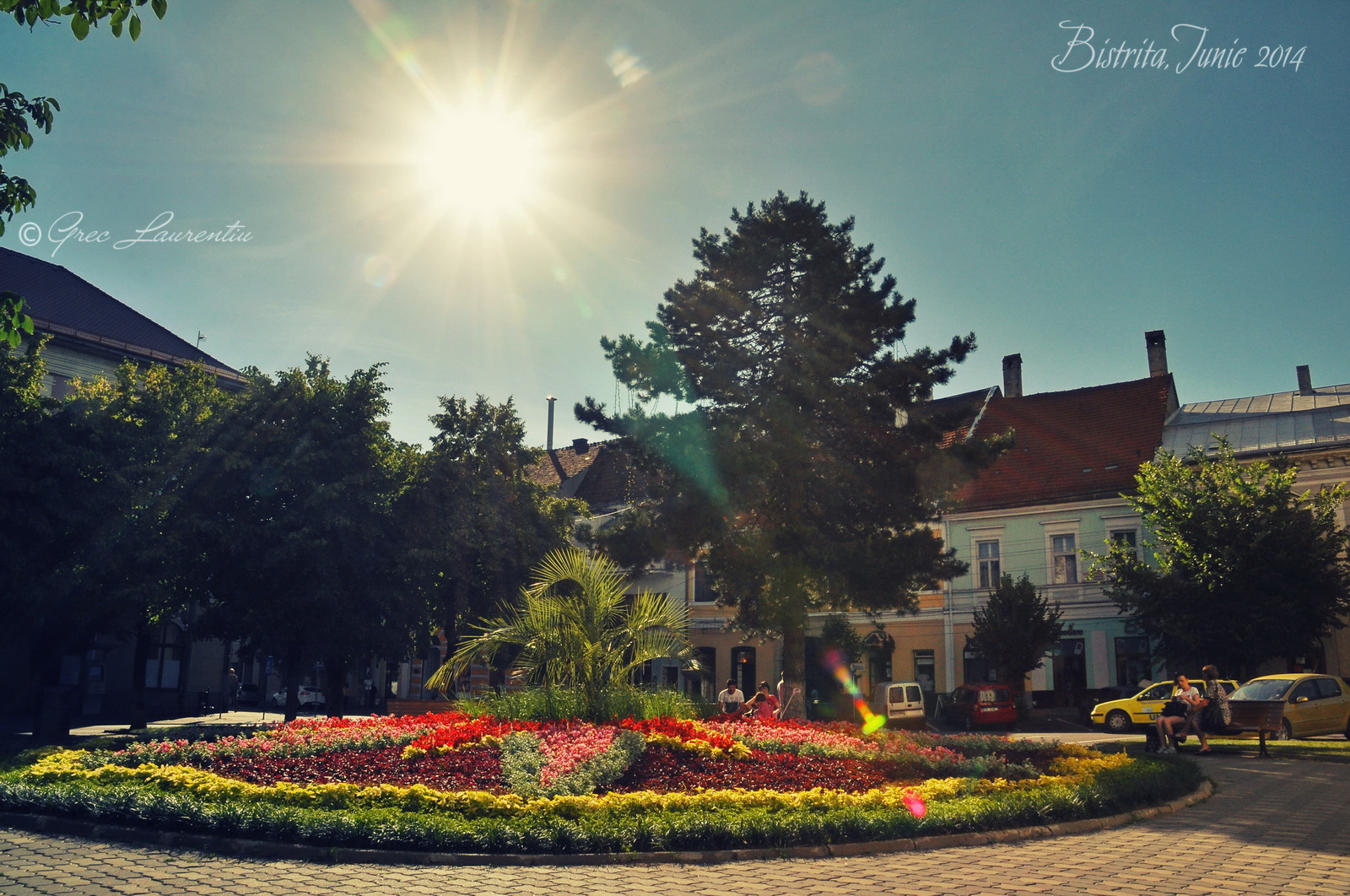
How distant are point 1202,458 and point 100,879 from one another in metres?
34.4

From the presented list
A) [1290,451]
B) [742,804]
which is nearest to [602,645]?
[742,804]

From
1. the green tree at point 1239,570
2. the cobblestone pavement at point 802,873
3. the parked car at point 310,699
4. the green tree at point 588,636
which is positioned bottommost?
the parked car at point 310,699

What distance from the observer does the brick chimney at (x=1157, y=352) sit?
4775cm

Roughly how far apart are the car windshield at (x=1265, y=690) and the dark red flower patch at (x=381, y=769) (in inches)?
693

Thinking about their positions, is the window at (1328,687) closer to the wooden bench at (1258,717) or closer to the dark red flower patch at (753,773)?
the wooden bench at (1258,717)

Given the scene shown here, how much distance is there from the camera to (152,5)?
6.50 meters

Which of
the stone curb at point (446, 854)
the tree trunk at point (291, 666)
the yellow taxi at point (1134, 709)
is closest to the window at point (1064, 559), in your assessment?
the yellow taxi at point (1134, 709)

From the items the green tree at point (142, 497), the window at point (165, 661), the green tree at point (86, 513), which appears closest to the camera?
the green tree at point (86, 513)

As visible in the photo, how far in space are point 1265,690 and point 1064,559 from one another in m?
18.8

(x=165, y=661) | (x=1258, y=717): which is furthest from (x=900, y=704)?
(x=165, y=661)

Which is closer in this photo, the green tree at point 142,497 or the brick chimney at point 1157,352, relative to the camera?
the green tree at point 142,497

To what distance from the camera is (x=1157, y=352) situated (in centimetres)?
4800

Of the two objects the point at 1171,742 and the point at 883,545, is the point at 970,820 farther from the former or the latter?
the point at 883,545

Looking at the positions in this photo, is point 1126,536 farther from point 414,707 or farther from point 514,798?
point 514,798
